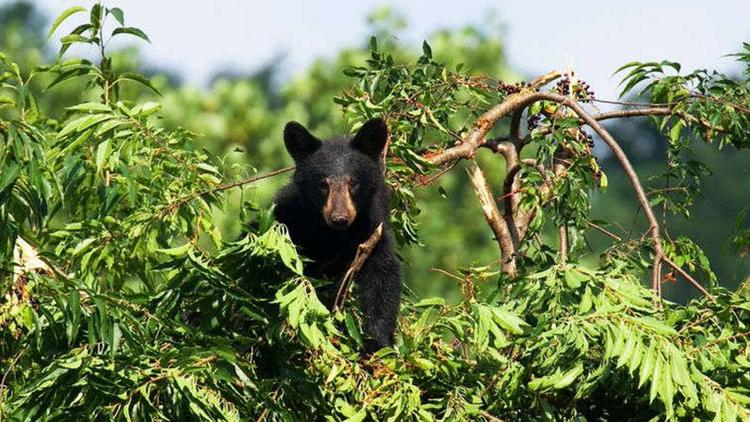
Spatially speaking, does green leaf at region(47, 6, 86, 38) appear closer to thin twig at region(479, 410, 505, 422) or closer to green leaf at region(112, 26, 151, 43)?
green leaf at region(112, 26, 151, 43)

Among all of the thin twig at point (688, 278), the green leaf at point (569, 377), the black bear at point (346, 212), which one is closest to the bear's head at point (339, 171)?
the black bear at point (346, 212)

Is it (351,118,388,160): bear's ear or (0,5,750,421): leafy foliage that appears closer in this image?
(0,5,750,421): leafy foliage

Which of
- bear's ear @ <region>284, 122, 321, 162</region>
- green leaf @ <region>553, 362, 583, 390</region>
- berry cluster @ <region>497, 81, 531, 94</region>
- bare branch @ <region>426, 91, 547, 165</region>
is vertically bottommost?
green leaf @ <region>553, 362, 583, 390</region>

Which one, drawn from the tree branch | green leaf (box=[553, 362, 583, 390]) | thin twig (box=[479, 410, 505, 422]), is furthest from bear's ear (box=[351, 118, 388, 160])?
green leaf (box=[553, 362, 583, 390])

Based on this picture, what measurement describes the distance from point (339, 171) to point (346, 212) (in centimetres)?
29

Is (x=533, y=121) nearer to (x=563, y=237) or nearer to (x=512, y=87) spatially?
(x=512, y=87)

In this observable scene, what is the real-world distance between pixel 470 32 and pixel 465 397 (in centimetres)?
1394

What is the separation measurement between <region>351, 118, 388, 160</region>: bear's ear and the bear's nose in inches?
15.0

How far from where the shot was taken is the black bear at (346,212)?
262 inches

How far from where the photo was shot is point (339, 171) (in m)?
6.89

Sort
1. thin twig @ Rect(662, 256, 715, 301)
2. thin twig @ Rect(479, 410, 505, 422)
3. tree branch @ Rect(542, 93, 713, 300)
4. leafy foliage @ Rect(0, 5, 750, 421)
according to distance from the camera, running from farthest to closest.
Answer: tree branch @ Rect(542, 93, 713, 300) < thin twig @ Rect(662, 256, 715, 301) < thin twig @ Rect(479, 410, 505, 422) < leafy foliage @ Rect(0, 5, 750, 421)

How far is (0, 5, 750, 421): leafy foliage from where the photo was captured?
462cm

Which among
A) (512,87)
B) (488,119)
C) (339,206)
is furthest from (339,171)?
(512,87)

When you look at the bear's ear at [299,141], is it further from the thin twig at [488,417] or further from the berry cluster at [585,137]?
the thin twig at [488,417]
